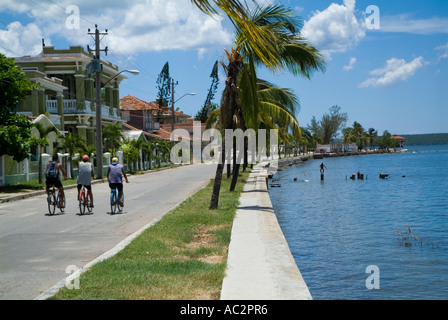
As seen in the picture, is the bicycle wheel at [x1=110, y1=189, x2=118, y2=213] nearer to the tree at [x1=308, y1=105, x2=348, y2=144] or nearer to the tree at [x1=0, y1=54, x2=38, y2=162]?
the tree at [x1=0, y1=54, x2=38, y2=162]

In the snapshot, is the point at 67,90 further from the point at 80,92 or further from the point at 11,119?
the point at 11,119

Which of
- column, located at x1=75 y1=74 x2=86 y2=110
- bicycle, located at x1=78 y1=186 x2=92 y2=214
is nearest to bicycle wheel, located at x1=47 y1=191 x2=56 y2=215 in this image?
bicycle, located at x1=78 y1=186 x2=92 y2=214

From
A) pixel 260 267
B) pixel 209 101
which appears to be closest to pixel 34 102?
pixel 260 267

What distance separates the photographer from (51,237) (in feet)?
39.9

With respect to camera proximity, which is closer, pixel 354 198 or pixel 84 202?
pixel 84 202

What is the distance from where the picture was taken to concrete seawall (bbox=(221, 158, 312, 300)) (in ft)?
21.6

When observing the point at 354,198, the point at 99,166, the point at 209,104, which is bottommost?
the point at 354,198

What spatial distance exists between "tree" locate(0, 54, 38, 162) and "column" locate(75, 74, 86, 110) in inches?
744

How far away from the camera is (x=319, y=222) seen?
2089 cm

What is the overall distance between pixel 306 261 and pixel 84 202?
7.26m

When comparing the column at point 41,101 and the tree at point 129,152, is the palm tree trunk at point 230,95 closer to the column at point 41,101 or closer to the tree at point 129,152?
the column at point 41,101
